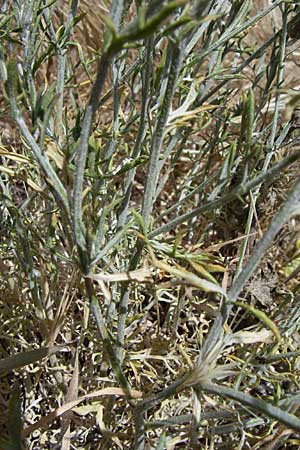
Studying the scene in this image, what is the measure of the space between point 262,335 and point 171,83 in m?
0.36

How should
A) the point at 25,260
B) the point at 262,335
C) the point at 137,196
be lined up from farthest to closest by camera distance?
the point at 137,196 → the point at 25,260 → the point at 262,335

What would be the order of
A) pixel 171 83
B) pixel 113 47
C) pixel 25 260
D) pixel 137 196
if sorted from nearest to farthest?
pixel 113 47, pixel 171 83, pixel 25 260, pixel 137 196

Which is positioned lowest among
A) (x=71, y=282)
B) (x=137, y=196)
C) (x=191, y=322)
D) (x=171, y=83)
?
(x=191, y=322)

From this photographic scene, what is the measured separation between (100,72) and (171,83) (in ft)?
0.38

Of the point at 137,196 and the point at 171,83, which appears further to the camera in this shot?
the point at 137,196

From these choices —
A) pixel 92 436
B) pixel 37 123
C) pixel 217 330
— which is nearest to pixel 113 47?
pixel 37 123

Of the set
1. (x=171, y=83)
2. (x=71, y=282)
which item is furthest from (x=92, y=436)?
(x=171, y=83)

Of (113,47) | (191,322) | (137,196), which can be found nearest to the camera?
(113,47)

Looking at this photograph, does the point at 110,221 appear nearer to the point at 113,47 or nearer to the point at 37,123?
the point at 37,123

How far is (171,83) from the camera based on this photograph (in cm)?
67

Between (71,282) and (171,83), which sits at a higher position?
(171,83)

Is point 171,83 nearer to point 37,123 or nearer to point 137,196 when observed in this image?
point 37,123

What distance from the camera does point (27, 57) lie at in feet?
2.90

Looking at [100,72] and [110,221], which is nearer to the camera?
[100,72]
